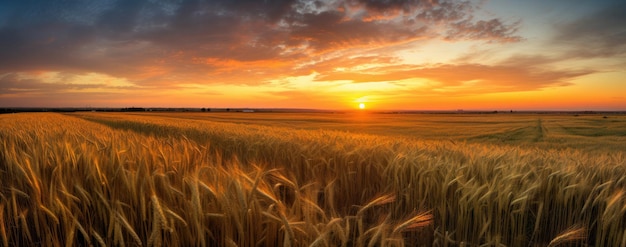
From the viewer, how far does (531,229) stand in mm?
2518

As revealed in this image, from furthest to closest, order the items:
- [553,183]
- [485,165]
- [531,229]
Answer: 1. [485,165]
2. [553,183]
3. [531,229]

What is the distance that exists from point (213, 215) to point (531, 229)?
247 centimetres

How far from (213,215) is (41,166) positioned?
171 cm

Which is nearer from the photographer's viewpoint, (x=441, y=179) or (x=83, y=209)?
(x=83, y=209)

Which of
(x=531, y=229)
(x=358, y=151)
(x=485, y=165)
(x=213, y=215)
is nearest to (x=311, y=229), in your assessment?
(x=213, y=215)

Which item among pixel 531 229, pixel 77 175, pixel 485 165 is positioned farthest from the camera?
pixel 485 165

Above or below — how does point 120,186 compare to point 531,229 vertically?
above

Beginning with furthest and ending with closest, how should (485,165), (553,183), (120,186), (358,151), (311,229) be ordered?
(358,151), (485,165), (553,183), (120,186), (311,229)

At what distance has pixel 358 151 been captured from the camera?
4.08 m

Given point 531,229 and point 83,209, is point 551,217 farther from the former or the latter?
point 83,209

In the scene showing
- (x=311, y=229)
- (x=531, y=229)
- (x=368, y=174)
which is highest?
(x=311, y=229)

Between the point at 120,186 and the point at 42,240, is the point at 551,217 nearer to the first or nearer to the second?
the point at 120,186

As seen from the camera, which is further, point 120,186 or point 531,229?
point 531,229

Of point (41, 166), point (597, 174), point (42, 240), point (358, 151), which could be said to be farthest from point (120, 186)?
point (597, 174)
